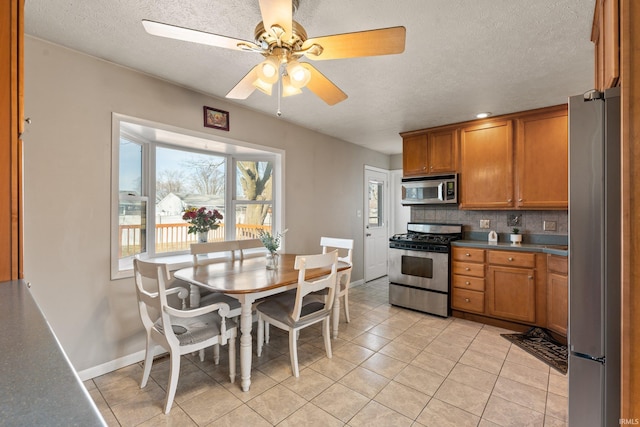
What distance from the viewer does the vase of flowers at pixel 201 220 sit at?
2.99 m

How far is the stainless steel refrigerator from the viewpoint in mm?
956

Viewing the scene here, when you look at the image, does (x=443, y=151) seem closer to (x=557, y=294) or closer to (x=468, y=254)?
(x=468, y=254)

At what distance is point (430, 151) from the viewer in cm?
390

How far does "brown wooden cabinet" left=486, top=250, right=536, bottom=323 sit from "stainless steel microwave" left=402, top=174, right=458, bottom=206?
0.86 meters

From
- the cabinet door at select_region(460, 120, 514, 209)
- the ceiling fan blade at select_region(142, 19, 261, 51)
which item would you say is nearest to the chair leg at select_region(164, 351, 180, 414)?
the ceiling fan blade at select_region(142, 19, 261, 51)

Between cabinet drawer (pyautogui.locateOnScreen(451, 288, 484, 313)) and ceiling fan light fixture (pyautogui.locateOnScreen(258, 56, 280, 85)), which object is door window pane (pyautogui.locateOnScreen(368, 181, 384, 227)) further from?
ceiling fan light fixture (pyautogui.locateOnScreen(258, 56, 280, 85))

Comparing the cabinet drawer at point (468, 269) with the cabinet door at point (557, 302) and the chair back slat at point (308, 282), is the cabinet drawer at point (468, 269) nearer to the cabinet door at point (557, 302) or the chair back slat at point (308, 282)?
the cabinet door at point (557, 302)

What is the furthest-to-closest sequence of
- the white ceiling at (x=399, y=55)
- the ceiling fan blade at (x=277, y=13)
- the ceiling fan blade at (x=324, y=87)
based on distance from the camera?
the ceiling fan blade at (x=324, y=87) → the white ceiling at (x=399, y=55) → the ceiling fan blade at (x=277, y=13)

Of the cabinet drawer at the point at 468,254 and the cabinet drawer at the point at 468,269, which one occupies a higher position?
the cabinet drawer at the point at 468,254

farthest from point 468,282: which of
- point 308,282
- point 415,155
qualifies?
point 308,282

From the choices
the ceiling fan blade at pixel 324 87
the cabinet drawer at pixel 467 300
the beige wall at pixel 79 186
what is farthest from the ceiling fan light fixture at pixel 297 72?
the cabinet drawer at pixel 467 300

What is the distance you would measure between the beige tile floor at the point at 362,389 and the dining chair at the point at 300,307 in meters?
0.24

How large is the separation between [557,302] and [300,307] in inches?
99.0

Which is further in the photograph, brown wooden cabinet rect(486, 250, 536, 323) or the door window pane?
the door window pane
